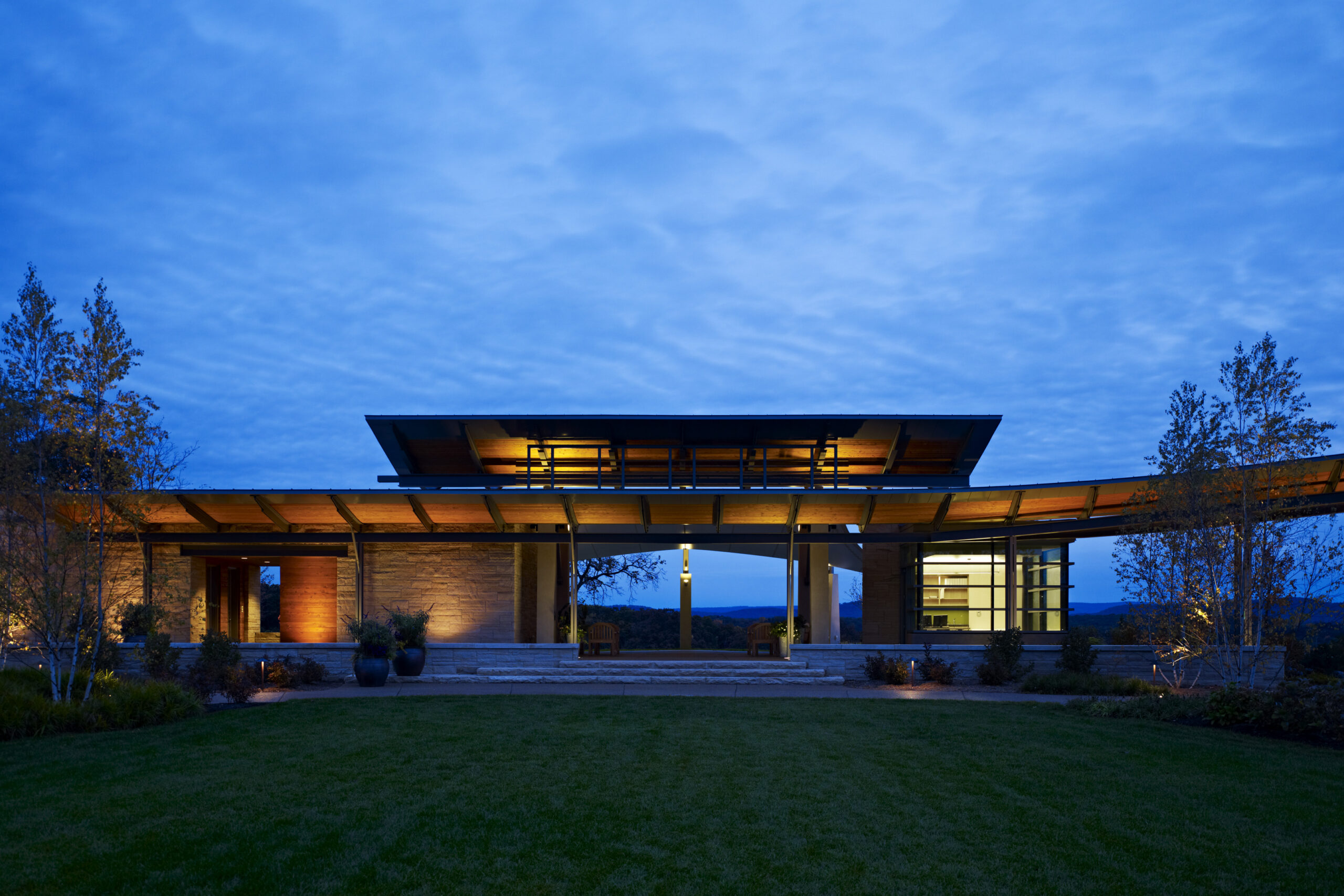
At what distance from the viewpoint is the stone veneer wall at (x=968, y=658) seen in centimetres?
1608

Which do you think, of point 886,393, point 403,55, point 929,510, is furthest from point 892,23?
point 929,510

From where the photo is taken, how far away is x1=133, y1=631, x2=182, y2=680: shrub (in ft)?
48.0

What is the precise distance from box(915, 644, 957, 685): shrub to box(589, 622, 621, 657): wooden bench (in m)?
6.80

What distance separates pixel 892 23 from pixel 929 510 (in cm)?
14702

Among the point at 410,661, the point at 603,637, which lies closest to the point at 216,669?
the point at 410,661

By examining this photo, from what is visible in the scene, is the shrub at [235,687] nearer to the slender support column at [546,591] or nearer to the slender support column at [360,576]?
the slender support column at [360,576]

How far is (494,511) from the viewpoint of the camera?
17.8 m

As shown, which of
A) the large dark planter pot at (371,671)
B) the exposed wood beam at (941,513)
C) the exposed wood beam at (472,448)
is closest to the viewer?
the large dark planter pot at (371,671)

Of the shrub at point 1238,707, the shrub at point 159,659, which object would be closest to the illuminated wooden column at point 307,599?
the shrub at point 159,659

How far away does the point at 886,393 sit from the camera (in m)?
160

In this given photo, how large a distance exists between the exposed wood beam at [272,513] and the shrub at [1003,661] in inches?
569

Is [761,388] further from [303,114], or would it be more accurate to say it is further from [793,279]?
[303,114]

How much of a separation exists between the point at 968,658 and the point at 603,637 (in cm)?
792

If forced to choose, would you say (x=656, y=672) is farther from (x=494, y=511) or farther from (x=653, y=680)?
(x=494, y=511)
